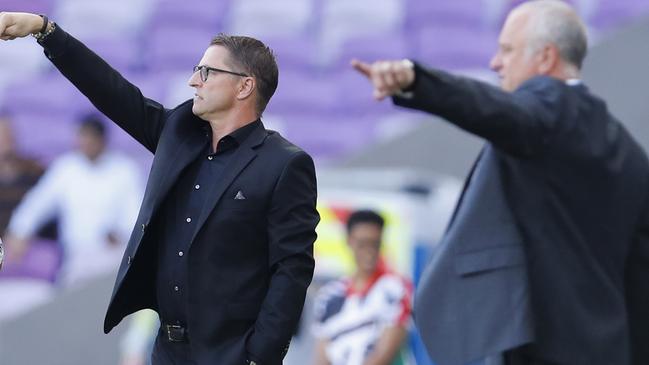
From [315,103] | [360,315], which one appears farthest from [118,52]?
[360,315]

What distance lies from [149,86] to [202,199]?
22.9 feet

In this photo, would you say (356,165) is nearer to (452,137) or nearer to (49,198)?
(452,137)

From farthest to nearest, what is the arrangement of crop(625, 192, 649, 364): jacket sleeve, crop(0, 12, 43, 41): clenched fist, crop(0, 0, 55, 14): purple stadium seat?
1. crop(0, 0, 55, 14): purple stadium seat
2. crop(625, 192, 649, 364): jacket sleeve
3. crop(0, 12, 43, 41): clenched fist

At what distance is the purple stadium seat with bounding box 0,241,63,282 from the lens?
9.83 m

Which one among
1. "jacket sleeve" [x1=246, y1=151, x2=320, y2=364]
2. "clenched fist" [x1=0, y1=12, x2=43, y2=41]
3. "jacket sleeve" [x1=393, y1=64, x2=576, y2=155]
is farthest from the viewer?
"jacket sleeve" [x1=246, y1=151, x2=320, y2=364]

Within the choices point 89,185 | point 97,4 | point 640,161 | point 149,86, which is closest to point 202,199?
point 640,161

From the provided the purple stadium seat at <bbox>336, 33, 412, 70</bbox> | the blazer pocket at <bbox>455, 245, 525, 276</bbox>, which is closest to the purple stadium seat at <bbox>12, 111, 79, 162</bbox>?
the purple stadium seat at <bbox>336, 33, 412, 70</bbox>

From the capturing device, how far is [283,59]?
11.3 meters

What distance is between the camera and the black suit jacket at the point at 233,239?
425 centimetres

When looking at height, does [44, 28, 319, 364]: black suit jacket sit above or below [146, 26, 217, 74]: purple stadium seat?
below

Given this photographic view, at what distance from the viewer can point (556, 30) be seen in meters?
4.28

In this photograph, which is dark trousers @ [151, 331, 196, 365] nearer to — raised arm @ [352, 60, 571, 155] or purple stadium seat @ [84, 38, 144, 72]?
raised arm @ [352, 60, 571, 155]

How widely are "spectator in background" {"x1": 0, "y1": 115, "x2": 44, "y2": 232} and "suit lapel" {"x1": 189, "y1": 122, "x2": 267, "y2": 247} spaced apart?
596cm

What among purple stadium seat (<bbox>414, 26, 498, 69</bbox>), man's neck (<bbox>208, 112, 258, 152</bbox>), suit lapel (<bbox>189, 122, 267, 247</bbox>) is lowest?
suit lapel (<bbox>189, 122, 267, 247</bbox>)
